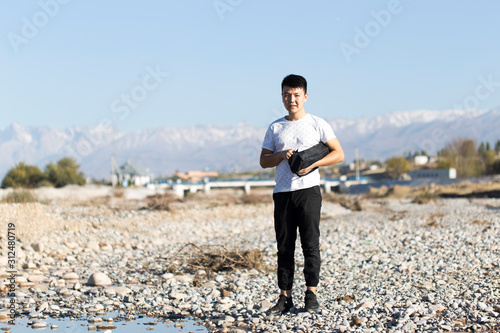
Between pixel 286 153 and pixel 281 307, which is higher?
pixel 286 153

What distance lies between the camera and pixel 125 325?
4430 mm

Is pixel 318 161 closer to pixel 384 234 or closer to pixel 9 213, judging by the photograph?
pixel 384 234

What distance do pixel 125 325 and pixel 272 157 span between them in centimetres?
178

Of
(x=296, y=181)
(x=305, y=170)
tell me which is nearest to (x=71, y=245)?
(x=296, y=181)

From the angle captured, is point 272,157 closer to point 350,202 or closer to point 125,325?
point 125,325

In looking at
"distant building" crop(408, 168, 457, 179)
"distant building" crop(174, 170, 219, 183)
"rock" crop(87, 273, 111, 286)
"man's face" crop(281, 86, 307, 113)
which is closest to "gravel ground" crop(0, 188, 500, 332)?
"rock" crop(87, 273, 111, 286)

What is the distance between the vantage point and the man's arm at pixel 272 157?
4.08 meters

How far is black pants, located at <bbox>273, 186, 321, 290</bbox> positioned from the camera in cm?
411

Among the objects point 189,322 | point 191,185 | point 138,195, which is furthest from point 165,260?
point 191,185

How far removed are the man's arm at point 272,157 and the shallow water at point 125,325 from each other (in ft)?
4.42

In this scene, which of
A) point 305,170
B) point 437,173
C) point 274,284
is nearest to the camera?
point 305,170

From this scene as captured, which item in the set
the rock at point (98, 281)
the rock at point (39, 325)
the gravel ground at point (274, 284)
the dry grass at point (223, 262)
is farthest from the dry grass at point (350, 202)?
the rock at point (39, 325)

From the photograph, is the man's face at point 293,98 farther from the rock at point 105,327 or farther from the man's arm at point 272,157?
the rock at point 105,327

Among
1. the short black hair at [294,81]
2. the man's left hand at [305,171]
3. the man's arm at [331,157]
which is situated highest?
the short black hair at [294,81]
